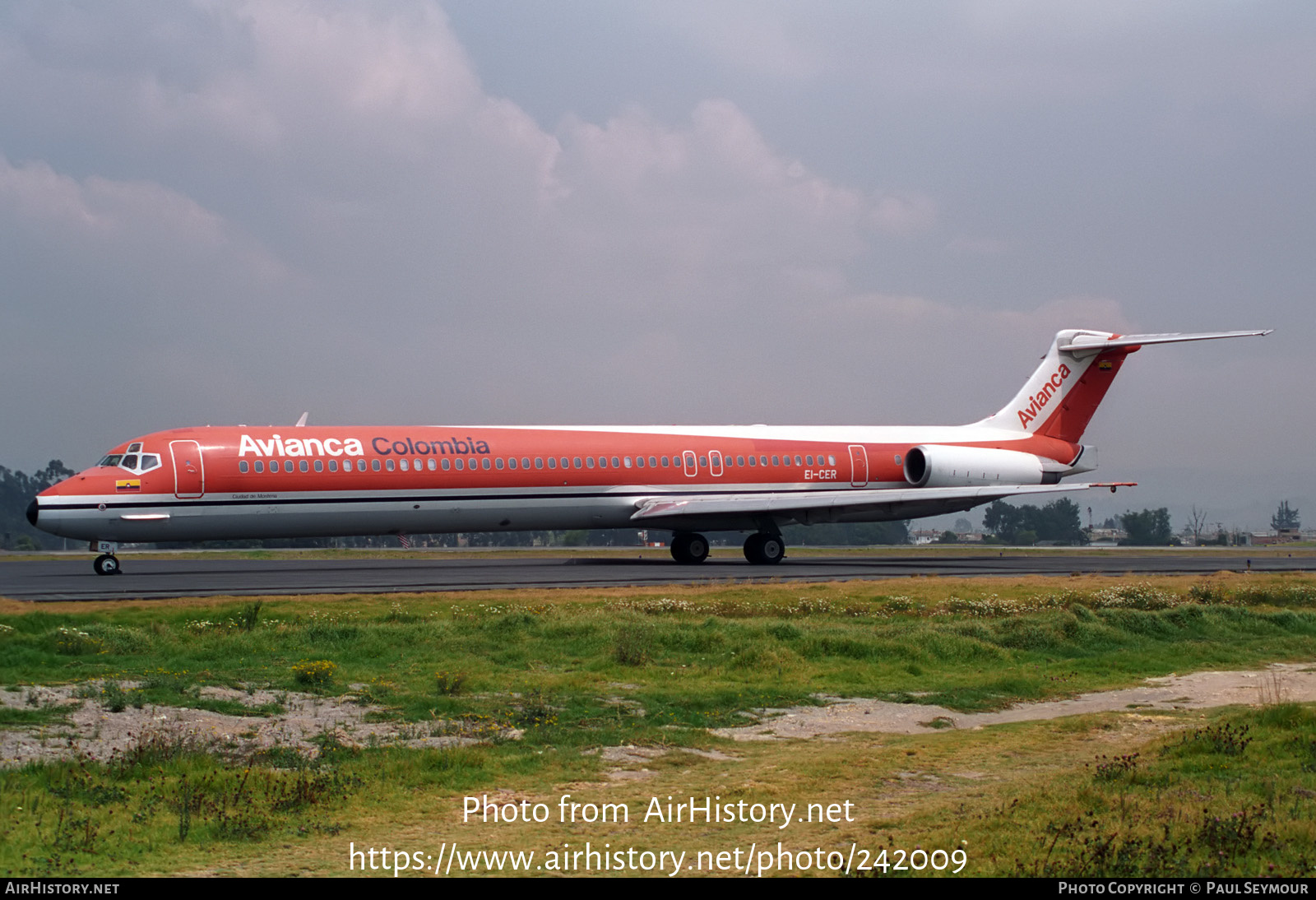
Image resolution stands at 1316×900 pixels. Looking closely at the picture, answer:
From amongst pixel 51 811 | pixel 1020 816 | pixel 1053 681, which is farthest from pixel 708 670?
pixel 51 811

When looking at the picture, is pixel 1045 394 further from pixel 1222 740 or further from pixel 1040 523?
pixel 1040 523

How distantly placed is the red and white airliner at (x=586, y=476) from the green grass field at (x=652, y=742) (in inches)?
360

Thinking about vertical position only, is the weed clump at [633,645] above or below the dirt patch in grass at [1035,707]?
above

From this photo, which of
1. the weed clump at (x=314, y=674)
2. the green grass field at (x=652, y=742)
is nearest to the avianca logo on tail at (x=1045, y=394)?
the green grass field at (x=652, y=742)

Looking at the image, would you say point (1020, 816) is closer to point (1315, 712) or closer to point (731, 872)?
point (731, 872)

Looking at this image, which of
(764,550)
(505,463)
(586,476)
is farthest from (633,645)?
(764,550)

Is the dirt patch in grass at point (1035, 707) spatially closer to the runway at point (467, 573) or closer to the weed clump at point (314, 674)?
the weed clump at point (314, 674)

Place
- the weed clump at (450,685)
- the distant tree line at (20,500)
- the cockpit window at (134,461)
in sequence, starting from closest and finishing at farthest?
the weed clump at (450,685), the cockpit window at (134,461), the distant tree line at (20,500)

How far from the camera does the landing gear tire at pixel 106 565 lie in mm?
31822

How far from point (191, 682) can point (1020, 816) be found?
1001 cm

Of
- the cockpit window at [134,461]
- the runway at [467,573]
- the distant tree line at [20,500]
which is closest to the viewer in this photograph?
the runway at [467,573]

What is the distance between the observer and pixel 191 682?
14.1 meters

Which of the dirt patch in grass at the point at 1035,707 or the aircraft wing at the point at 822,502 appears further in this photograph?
the aircraft wing at the point at 822,502

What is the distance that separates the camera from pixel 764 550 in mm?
39500
